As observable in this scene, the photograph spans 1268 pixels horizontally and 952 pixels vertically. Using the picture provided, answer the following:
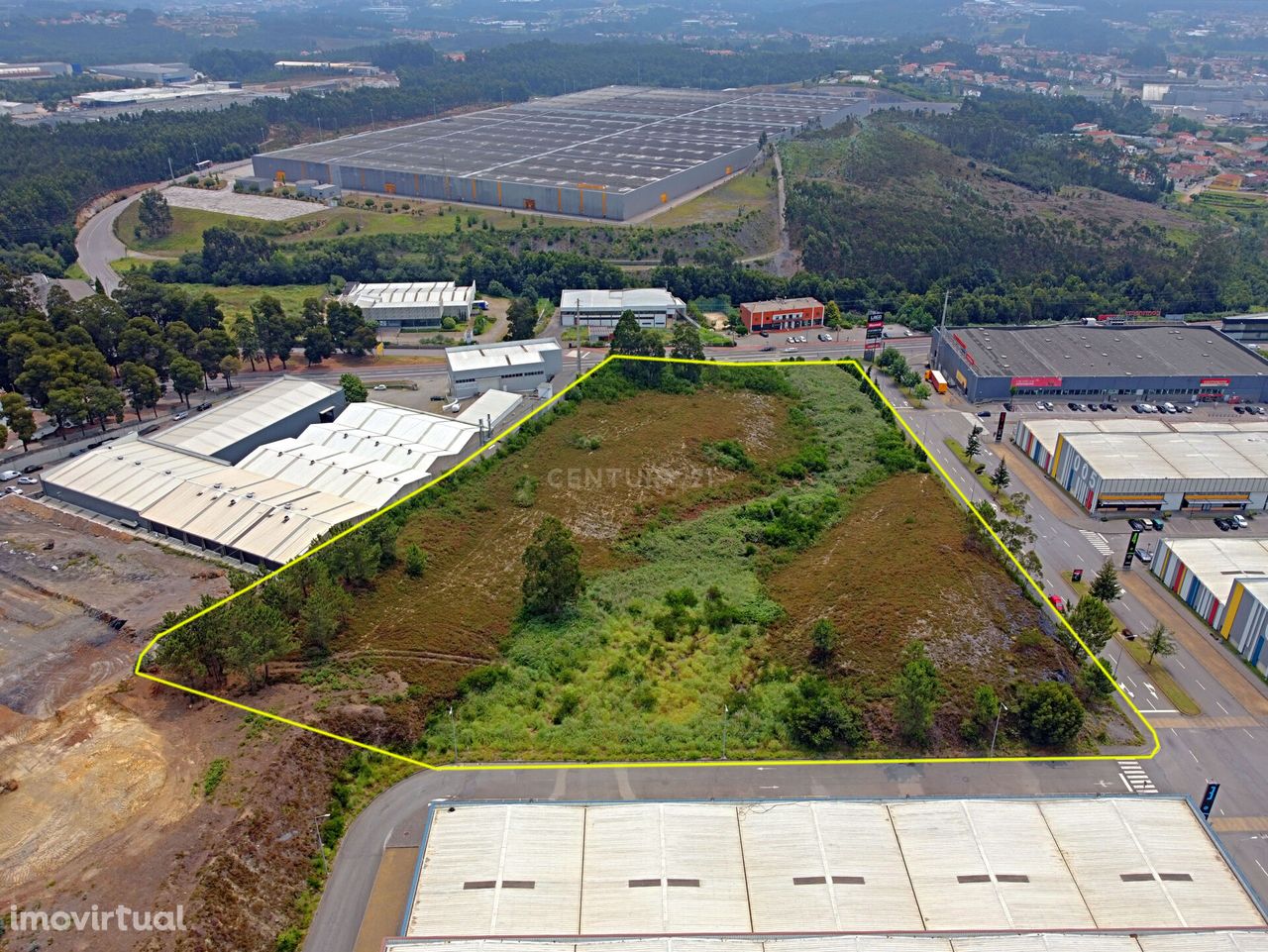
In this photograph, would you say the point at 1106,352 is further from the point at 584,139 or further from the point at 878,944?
the point at 584,139

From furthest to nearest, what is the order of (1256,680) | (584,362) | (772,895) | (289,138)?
(289,138)
(584,362)
(1256,680)
(772,895)

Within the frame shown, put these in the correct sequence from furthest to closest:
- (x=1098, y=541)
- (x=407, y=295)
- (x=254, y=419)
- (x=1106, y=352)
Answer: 1. (x=407, y=295)
2. (x=1106, y=352)
3. (x=254, y=419)
4. (x=1098, y=541)

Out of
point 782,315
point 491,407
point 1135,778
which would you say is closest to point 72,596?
point 491,407

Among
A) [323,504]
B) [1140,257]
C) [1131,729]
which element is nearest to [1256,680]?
[1131,729]

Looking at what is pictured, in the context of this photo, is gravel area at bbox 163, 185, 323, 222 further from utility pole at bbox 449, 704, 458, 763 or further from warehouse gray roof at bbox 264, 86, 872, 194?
utility pole at bbox 449, 704, 458, 763

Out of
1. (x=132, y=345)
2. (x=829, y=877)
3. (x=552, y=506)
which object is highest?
(x=132, y=345)

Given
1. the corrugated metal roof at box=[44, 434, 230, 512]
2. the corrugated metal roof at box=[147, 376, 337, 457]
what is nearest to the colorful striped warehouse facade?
the corrugated metal roof at box=[44, 434, 230, 512]

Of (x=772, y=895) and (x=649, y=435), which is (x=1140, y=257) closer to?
(x=649, y=435)
